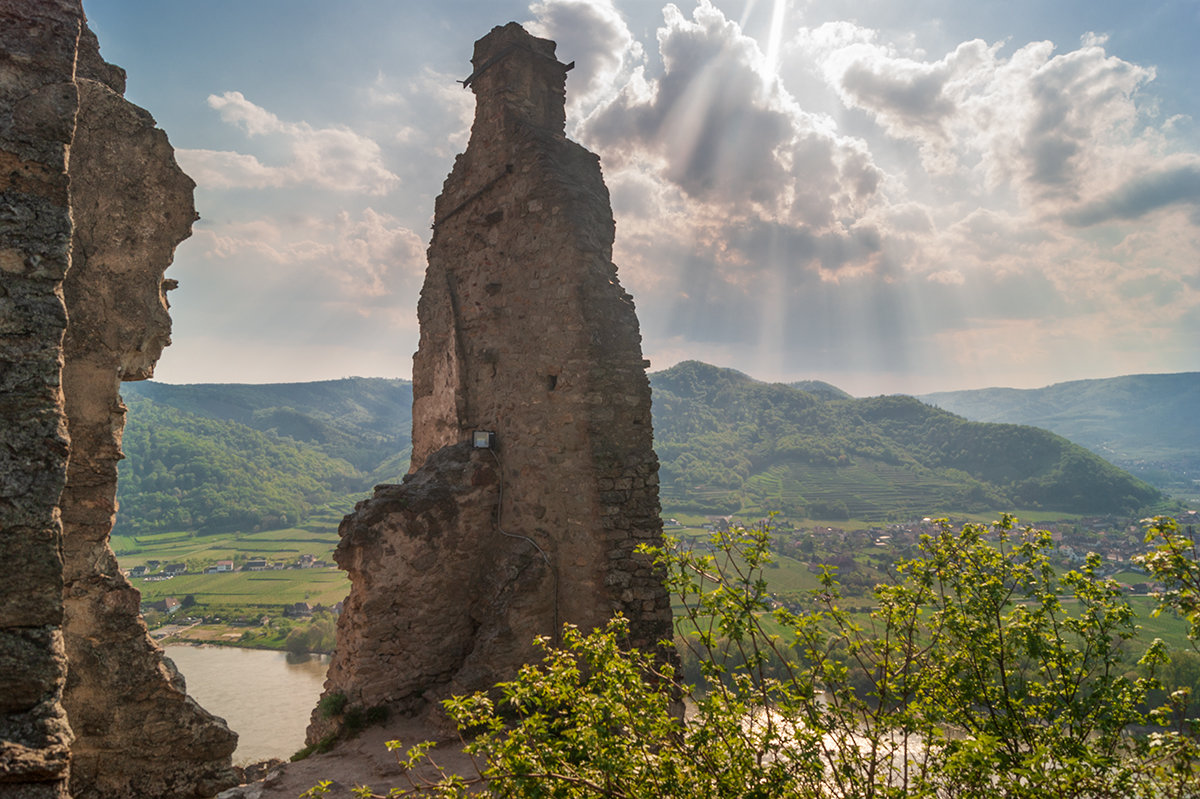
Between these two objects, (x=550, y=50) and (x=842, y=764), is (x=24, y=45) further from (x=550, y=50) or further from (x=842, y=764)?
(x=550, y=50)

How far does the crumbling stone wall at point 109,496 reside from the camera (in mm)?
3842

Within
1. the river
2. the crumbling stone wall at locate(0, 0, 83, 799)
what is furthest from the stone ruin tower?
the river

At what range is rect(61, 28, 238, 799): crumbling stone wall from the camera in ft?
12.6

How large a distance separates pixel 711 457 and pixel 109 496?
10465cm

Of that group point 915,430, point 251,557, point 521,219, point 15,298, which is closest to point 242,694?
point 521,219

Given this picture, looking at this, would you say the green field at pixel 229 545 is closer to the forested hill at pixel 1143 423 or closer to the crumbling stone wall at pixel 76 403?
the crumbling stone wall at pixel 76 403

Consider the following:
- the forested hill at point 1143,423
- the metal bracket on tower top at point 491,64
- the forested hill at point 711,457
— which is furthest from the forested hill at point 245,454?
the forested hill at point 1143,423

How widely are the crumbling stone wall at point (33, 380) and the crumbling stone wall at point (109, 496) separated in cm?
141

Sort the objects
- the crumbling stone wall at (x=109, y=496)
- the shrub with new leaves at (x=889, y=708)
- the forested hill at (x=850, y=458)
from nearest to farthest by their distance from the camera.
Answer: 1. the shrub with new leaves at (x=889, y=708)
2. the crumbling stone wall at (x=109, y=496)
3. the forested hill at (x=850, y=458)

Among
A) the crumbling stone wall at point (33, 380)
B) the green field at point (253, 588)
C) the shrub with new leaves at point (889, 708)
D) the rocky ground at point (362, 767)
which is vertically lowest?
the green field at point (253, 588)

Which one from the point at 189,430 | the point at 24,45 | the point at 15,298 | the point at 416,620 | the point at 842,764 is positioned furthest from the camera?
the point at 189,430

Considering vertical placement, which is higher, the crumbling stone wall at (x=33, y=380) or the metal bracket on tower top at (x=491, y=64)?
the metal bracket on tower top at (x=491, y=64)

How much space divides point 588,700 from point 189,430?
11803cm

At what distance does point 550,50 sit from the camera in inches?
361
